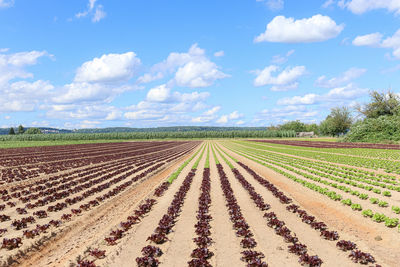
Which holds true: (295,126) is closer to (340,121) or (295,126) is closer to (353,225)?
(340,121)

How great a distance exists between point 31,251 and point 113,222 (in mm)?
3274

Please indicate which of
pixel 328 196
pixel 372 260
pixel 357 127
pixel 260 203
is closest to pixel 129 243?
pixel 260 203

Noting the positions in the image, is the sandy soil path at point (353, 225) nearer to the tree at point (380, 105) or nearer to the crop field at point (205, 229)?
the crop field at point (205, 229)

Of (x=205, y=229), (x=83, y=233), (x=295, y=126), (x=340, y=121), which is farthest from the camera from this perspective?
(x=295, y=126)

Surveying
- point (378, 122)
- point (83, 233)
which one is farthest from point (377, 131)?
point (83, 233)

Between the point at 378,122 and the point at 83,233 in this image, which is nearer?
the point at 83,233

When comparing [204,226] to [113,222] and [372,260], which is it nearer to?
[113,222]

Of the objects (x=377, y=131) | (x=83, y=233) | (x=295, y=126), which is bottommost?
(x=83, y=233)

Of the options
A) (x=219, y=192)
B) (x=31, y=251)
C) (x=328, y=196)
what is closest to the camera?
(x=31, y=251)

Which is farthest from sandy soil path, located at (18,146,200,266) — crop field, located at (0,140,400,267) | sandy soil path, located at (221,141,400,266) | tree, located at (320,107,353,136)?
tree, located at (320,107,353,136)

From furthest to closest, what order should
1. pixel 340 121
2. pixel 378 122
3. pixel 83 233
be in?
pixel 340 121, pixel 378 122, pixel 83 233

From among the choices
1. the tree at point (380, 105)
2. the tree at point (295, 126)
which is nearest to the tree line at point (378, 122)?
the tree at point (380, 105)

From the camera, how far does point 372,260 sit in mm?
7598

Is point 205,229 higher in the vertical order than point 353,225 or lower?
higher
